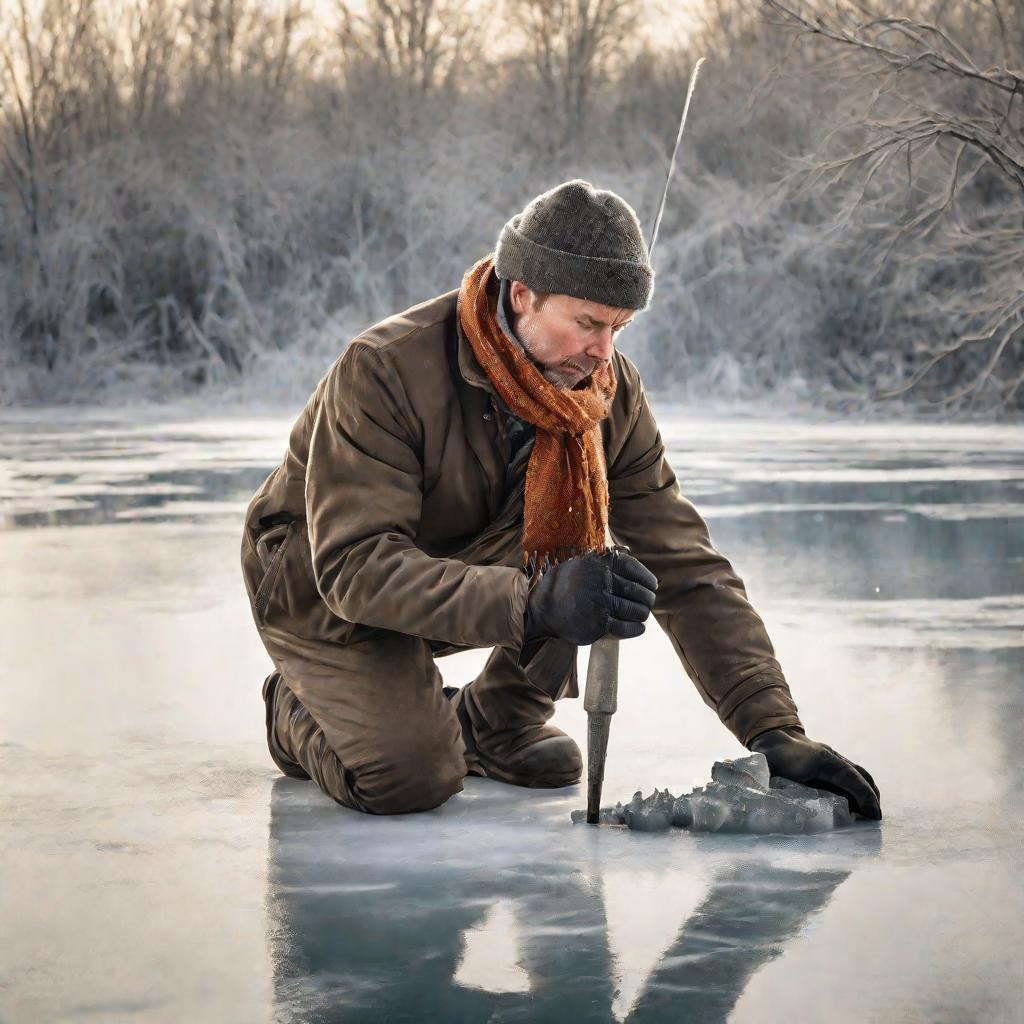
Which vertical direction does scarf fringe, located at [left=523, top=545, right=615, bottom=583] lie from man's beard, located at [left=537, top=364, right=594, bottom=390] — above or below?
below

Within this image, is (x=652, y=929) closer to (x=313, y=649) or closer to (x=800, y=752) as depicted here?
(x=800, y=752)

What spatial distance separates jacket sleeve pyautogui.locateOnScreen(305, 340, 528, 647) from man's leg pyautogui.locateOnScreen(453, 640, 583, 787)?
333 millimetres

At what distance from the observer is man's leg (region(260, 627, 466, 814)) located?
Result: 99.9 inches

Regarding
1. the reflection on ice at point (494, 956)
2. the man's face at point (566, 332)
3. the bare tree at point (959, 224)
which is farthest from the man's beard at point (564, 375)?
the bare tree at point (959, 224)

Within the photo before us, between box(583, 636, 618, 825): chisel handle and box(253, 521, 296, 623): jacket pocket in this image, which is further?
box(253, 521, 296, 623): jacket pocket

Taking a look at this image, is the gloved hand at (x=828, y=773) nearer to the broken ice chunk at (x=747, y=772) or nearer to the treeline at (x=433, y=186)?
the broken ice chunk at (x=747, y=772)

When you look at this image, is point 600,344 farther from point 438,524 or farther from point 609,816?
point 609,816

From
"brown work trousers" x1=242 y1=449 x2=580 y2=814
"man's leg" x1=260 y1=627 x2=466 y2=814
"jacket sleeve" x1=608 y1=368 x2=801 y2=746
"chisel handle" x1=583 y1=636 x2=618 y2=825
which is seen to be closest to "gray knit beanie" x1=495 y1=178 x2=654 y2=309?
"jacket sleeve" x1=608 y1=368 x2=801 y2=746

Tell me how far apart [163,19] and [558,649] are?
20.9 meters

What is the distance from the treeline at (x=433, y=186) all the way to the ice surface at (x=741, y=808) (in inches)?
432

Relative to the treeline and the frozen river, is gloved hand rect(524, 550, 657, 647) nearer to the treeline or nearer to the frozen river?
the frozen river

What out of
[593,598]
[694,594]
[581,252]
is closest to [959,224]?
[694,594]

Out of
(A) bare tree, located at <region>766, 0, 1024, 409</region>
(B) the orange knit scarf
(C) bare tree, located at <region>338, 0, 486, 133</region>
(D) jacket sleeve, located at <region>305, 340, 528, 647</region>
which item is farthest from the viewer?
(C) bare tree, located at <region>338, 0, 486, 133</region>

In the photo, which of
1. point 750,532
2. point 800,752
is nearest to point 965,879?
point 800,752
